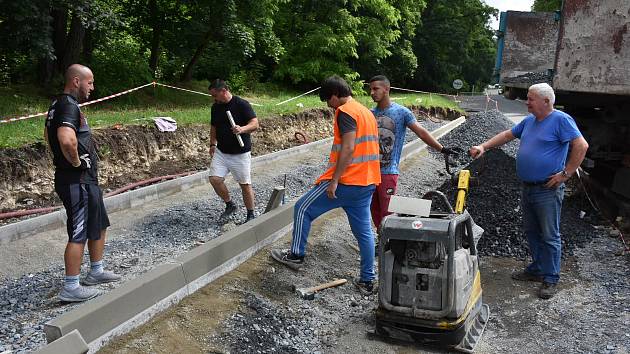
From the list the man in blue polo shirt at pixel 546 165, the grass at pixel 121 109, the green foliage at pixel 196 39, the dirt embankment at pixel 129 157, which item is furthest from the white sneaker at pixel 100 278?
the green foliage at pixel 196 39

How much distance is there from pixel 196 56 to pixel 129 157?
28.8ft

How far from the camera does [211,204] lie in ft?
23.2

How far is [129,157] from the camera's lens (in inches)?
345

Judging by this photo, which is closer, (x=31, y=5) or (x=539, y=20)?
(x=539, y=20)

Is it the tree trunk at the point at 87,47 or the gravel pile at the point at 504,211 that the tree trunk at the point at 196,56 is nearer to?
the tree trunk at the point at 87,47

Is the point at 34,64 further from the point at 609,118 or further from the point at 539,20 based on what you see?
the point at 609,118

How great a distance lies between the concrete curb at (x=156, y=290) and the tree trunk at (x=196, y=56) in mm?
11373

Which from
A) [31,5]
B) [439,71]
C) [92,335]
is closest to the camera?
[92,335]

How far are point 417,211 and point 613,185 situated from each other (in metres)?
5.11

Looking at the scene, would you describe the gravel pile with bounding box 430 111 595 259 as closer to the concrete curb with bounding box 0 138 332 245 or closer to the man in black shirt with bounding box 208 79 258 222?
the man in black shirt with bounding box 208 79 258 222

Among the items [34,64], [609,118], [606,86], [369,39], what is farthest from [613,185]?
[369,39]

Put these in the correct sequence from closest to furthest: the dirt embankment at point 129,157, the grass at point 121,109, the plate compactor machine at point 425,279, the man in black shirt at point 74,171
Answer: the plate compactor machine at point 425,279 < the man in black shirt at point 74,171 < the dirt embankment at point 129,157 < the grass at point 121,109

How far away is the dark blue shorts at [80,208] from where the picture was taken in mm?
3850

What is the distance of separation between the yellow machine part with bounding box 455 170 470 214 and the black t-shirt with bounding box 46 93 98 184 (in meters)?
2.93
